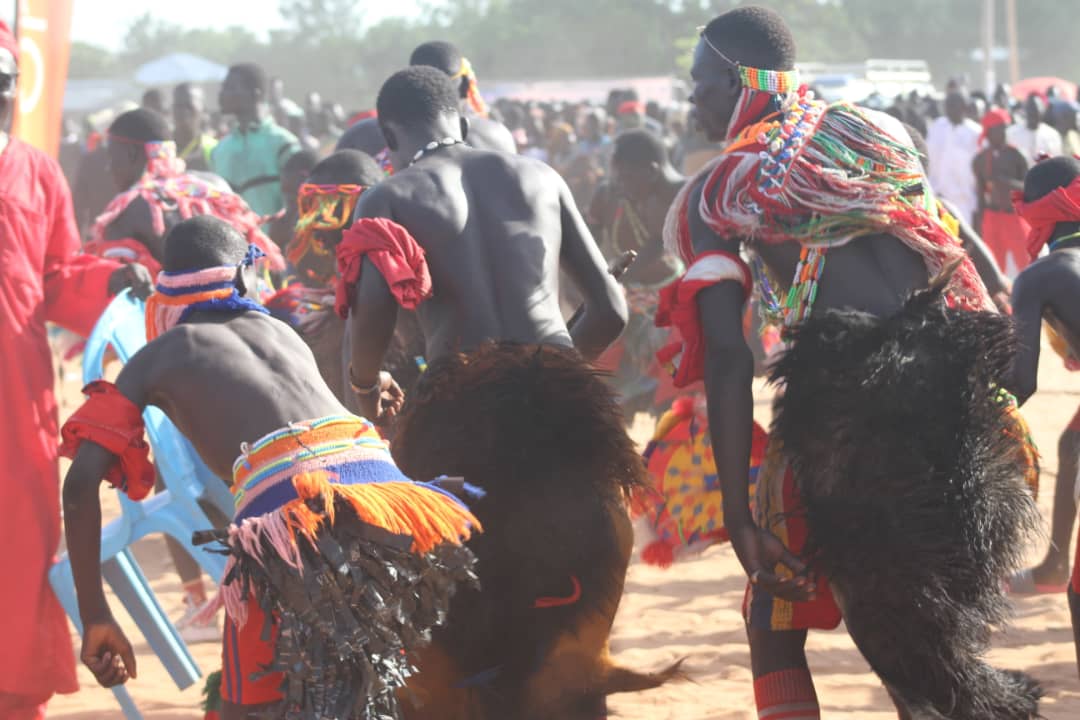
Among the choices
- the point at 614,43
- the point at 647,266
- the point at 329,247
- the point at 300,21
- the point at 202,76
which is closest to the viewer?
the point at 329,247

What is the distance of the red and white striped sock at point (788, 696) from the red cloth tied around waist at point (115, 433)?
161 centimetres

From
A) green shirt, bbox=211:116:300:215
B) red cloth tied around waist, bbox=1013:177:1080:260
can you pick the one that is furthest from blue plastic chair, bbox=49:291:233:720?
green shirt, bbox=211:116:300:215

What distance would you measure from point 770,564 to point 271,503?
118cm

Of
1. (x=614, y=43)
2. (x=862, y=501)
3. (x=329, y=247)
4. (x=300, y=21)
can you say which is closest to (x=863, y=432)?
(x=862, y=501)

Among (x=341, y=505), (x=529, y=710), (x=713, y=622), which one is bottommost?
(x=713, y=622)

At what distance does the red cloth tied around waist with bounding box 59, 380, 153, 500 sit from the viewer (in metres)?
3.34

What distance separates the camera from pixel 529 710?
361 centimetres

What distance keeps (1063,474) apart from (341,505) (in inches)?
154

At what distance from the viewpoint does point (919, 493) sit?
319cm

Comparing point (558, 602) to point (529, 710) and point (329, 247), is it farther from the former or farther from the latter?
point (329, 247)

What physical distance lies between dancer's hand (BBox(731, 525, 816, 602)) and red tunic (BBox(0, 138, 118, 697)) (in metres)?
2.33

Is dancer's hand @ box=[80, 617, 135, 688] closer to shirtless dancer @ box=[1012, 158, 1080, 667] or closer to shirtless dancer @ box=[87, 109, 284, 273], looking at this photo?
shirtless dancer @ box=[1012, 158, 1080, 667]

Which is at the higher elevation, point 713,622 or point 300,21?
point 300,21

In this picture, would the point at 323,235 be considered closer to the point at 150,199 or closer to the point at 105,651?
the point at 150,199
